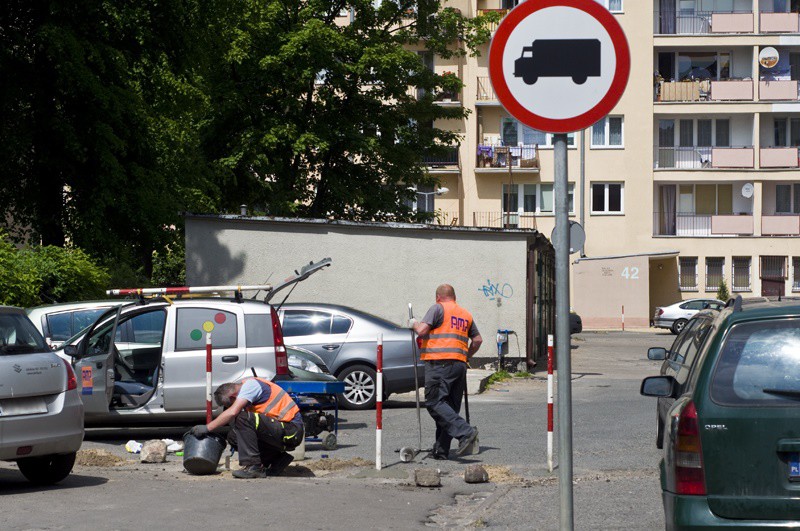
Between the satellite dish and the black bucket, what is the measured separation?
158ft

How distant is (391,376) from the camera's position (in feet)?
59.3

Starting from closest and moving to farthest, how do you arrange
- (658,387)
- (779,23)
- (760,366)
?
(760,366) → (658,387) → (779,23)

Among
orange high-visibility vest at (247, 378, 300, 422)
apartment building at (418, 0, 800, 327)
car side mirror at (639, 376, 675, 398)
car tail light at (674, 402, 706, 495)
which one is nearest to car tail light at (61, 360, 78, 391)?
orange high-visibility vest at (247, 378, 300, 422)

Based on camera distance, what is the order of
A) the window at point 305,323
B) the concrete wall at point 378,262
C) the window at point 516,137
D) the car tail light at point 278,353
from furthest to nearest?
the window at point 516,137 → the concrete wall at point 378,262 → the window at point 305,323 → the car tail light at point 278,353

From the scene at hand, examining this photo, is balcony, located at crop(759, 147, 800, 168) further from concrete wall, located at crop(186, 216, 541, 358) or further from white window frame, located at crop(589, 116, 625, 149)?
concrete wall, located at crop(186, 216, 541, 358)

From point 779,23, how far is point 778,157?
249 inches

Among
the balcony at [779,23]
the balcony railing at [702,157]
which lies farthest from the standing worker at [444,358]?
the balcony at [779,23]

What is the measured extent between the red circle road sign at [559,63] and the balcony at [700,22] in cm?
5237

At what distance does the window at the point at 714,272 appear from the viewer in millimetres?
55469

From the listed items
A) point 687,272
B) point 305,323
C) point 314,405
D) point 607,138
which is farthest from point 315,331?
point 687,272

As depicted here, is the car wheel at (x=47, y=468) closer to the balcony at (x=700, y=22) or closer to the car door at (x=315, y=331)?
the car door at (x=315, y=331)

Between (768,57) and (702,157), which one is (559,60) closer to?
(702,157)

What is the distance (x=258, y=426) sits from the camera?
11117 millimetres

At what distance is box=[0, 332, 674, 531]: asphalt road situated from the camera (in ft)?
28.9
